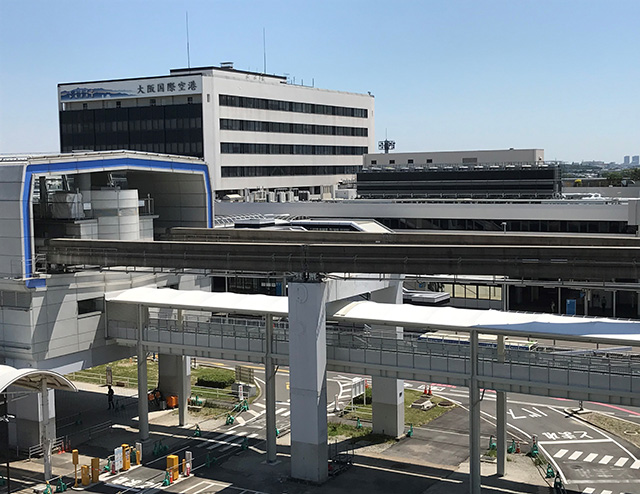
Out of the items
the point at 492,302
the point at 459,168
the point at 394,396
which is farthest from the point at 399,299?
the point at 459,168

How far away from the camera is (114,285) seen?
45.3 m

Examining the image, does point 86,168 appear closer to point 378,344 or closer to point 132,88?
point 378,344

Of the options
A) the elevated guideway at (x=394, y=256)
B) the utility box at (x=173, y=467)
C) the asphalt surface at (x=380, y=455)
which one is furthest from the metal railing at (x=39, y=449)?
the elevated guideway at (x=394, y=256)

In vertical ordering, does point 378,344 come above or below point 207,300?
below

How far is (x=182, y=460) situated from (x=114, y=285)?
1027 cm

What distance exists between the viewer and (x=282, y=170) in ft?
363

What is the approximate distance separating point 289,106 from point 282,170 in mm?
8303

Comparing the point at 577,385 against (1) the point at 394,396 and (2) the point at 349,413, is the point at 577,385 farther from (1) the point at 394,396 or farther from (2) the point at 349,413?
(2) the point at 349,413

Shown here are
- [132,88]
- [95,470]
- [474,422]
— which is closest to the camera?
[474,422]

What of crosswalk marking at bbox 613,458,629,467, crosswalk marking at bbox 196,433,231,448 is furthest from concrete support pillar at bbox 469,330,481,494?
crosswalk marking at bbox 196,433,231,448

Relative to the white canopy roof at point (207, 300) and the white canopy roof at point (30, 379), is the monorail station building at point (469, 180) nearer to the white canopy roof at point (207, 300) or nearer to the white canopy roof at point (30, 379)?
the white canopy roof at point (207, 300)

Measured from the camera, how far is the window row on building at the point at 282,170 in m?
103

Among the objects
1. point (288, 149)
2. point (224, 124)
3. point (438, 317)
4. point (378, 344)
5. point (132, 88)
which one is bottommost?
point (378, 344)

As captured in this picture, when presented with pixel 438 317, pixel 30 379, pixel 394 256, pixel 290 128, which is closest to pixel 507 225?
pixel 290 128
